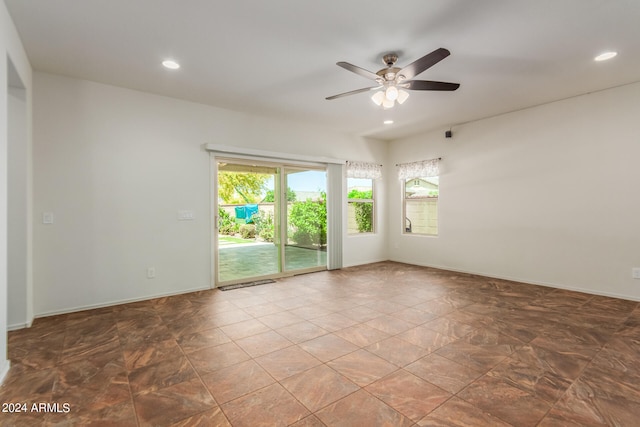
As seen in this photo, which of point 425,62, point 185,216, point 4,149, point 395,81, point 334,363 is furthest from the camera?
point 185,216

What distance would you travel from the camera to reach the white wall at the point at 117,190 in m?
3.36

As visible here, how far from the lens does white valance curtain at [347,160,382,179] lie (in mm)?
5996

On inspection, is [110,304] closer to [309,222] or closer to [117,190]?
[117,190]

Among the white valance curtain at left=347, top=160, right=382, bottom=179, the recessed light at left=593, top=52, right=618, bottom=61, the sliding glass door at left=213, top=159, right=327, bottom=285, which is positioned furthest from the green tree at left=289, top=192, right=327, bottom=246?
the recessed light at left=593, top=52, right=618, bottom=61

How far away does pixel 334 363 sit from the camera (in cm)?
229

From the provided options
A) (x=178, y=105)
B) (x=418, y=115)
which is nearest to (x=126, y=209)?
(x=178, y=105)

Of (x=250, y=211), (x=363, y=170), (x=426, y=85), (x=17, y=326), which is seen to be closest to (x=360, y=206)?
(x=363, y=170)

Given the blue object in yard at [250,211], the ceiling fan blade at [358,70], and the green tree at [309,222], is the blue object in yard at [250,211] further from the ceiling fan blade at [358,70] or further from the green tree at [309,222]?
the ceiling fan blade at [358,70]

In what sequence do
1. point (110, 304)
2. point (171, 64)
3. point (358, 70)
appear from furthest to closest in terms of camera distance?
point (110, 304)
point (171, 64)
point (358, 70)

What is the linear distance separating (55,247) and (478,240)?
5920mm

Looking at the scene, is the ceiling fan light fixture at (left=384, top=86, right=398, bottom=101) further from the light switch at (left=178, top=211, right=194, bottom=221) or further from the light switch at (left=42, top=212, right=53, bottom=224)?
the light switch at (left=42, top=212, right=53, bottom=224)

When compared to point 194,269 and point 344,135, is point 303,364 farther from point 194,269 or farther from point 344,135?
point 344,135

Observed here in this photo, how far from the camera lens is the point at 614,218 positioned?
388 centimetres

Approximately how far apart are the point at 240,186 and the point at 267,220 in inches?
28.3
